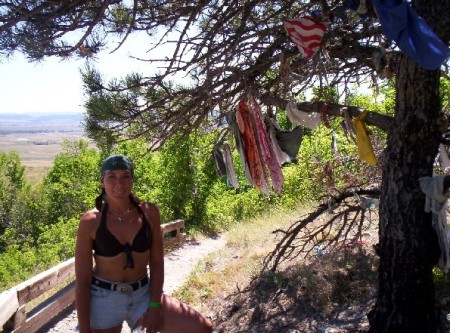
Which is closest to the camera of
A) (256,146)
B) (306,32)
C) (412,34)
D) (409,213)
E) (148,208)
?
(412,34)

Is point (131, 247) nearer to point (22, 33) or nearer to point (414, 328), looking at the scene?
point (22, 33)

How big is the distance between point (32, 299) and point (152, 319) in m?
2.35

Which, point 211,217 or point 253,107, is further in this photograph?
point 211,217

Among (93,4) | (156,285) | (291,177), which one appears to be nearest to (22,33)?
(93,4)

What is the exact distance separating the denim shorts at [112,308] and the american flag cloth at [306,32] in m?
2.21

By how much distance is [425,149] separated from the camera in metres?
3.21

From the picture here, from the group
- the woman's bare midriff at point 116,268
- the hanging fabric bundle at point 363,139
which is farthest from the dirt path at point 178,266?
the hanging fabric bundle at point 363,139

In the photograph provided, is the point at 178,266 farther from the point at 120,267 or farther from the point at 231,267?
the point at 120,267

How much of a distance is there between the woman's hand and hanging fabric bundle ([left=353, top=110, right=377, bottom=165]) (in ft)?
6.80

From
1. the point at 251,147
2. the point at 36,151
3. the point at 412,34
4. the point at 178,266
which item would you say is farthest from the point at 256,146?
the point at 36,151

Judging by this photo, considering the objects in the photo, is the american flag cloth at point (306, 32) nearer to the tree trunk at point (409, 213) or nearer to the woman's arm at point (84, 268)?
the tree trunk at point (409, 213)

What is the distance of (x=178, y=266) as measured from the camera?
8070 millimetres

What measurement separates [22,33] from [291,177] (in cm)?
1034

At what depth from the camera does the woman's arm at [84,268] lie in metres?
2.73
